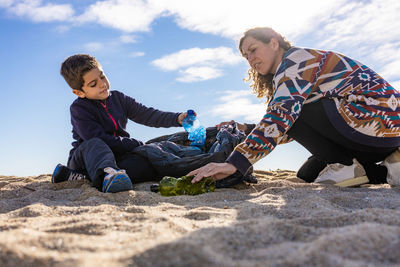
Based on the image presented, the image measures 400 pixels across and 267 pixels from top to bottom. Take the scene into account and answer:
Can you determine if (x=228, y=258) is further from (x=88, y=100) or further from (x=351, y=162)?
(x=88, y=100)

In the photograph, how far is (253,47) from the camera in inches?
114

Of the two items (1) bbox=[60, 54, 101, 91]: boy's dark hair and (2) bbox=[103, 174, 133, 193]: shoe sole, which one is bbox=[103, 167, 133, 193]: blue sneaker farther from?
(1) bbox=[60, 54, 101, 91]: boy's dark hair

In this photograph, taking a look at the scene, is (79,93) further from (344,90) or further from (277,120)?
(344,90)

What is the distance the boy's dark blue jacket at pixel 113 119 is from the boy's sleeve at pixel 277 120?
150cm

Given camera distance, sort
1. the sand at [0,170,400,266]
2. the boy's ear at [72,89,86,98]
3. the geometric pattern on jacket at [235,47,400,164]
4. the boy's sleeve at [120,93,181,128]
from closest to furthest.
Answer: the sand at [0,170,400,266]
the geometric pattern on jacket at [235,47,400,164]
the boy's ear at [72,89,86,98]
the boy's sleeve at [120,93,181,128]

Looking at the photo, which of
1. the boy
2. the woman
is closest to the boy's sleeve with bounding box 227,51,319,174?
the woman

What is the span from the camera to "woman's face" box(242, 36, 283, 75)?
2.90m

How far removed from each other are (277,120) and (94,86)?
1865 mm

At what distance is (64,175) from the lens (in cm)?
349

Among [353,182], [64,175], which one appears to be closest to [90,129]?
[64,175]

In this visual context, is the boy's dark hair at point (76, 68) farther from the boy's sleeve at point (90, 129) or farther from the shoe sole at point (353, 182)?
the shoe sole at point (353, 182)

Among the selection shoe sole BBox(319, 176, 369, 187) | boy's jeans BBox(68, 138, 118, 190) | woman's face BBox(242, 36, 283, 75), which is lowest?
shoe sole BBox(319, 176, 369, 187)

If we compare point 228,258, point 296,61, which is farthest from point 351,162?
point 228,258

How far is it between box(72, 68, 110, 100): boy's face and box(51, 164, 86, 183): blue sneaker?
745mm
